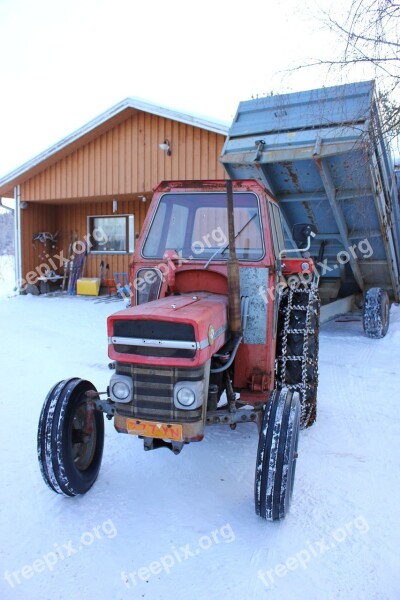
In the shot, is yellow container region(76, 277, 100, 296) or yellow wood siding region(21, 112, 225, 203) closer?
yellow wood siding region(21, 112, 225, 203)

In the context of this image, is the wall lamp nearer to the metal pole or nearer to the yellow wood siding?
the yellow wood siding

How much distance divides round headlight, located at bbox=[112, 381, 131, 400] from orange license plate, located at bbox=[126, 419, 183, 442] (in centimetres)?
14

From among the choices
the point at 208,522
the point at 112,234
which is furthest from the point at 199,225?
the point at 112,234

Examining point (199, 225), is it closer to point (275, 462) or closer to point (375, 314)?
point (275, 462)

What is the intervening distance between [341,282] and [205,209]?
16.1 feet

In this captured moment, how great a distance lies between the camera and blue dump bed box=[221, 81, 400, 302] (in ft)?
17.1

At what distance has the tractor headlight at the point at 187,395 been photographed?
241 centimetres

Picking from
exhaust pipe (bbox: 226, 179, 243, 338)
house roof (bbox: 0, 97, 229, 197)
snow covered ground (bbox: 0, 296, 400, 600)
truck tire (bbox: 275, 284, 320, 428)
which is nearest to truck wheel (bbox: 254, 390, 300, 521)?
snow covered ground (bbox: 0, 296, 400, 600)

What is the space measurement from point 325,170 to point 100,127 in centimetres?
734

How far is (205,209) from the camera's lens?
3539 mm

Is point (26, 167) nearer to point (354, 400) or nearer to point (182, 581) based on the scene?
point (354, 400)

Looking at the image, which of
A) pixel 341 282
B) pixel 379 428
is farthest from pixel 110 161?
pixel 379 428

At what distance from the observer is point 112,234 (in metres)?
13.4

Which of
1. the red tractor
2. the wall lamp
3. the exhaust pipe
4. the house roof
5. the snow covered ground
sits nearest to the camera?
the snow covered ground
